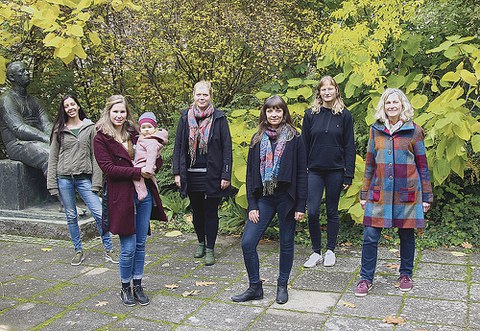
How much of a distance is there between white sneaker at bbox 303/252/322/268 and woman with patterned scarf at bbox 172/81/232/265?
1057mm

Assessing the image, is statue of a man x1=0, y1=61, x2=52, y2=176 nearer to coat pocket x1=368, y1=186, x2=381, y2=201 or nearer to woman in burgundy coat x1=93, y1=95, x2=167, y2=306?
woman in burgundy coat x1=93, y1=95, x2=167, y2=306

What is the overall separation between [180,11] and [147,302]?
197 inches

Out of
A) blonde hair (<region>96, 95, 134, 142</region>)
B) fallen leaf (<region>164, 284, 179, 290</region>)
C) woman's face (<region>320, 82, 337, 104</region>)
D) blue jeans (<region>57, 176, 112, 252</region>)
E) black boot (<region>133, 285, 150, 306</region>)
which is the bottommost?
fallen leaf (<region>164, 284, 179, 290</region>)

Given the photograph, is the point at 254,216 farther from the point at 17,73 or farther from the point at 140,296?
the point at 17,73

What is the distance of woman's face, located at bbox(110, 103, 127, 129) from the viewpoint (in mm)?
4270

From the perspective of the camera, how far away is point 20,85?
697 cm

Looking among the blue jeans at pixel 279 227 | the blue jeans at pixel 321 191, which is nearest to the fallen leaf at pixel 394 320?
the blue jeans at pixel 279 227

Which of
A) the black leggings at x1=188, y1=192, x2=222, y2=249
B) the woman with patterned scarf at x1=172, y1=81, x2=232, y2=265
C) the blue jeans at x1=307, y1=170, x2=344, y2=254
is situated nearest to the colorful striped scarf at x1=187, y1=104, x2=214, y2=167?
the woman with patterned scarf at x1=172, y1=81, x2=232, y2=265

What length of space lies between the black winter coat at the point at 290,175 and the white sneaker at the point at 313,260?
1.28 meters

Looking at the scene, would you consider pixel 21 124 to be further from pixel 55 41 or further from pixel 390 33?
pixel 390 33

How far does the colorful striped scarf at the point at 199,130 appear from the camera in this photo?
520 centimetres

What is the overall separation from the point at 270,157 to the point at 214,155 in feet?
3.58

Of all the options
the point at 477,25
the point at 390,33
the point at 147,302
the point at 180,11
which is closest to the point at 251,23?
the point at 180,11

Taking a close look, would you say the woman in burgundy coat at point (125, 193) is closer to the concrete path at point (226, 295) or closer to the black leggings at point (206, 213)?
the concrete path at point (226, 295)
